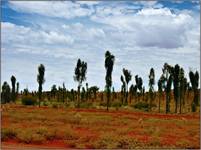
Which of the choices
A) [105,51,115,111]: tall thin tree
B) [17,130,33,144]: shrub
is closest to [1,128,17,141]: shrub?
[17,130,33,144]: shrub

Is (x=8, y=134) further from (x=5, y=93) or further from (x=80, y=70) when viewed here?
(x=5, y=93)

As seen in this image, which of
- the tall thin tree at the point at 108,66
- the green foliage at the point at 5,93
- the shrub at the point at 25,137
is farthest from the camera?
the green foliage at the point at 5,93

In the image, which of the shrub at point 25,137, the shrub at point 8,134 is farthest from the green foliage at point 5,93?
the shrub at point 25,137

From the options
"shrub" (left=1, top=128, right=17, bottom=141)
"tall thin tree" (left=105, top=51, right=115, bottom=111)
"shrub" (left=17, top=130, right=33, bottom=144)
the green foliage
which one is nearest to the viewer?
"shrub" (left=17, top=130, right=33, bottom=144)

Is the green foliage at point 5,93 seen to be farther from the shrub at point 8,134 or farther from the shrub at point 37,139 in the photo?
the shrub at point 37,139

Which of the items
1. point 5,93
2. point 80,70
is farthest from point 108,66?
point 5,93

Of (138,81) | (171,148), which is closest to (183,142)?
(171,148)

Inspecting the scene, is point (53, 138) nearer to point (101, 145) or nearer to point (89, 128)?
point (101, 145)

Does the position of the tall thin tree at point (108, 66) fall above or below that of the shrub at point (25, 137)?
above

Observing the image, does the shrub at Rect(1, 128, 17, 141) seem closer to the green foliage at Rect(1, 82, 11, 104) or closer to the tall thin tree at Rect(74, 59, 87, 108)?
the tall thin tree at Rect(74, 59, 87, 108)

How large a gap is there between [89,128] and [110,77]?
1357 inches

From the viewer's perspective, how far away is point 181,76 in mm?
66250

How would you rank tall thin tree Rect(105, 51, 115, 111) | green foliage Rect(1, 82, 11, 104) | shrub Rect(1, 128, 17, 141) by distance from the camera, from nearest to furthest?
shrub Rect(1, 128, 17, 141), tall thin tree Rect(105, 51, 115, 111), green foliage Rect(1, 82, 11, 104)

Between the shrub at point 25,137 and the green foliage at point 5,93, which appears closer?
the shrub at point 25,137
